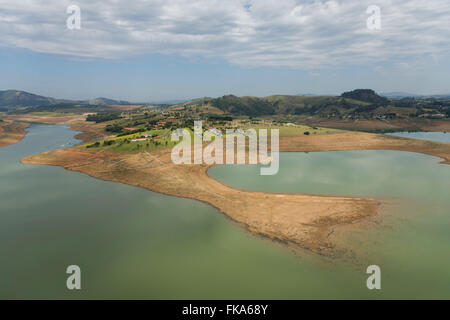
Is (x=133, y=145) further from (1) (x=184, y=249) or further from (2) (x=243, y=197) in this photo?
(1) (x=184, y=249)

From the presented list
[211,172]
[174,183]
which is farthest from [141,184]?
[211,172]

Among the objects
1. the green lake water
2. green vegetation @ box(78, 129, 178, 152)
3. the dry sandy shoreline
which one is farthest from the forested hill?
the green lake water

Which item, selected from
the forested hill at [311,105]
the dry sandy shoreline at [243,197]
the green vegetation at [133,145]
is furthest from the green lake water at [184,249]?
the forested hill at [311,105]

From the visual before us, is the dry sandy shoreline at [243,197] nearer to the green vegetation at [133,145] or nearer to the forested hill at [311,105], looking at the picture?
the green vegetation at [133,145]

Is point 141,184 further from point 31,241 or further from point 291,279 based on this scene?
point 291,279

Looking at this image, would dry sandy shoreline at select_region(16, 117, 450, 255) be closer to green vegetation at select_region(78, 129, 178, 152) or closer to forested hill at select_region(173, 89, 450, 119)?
green vegetation at select_region(78, 129, 178, 152)

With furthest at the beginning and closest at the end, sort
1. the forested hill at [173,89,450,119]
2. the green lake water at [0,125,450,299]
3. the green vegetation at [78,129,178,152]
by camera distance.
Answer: the forested hill at [173,89,450,119] < the green vegetation at [78,129,178,152] < the green lake water at [0,125,450,299]
